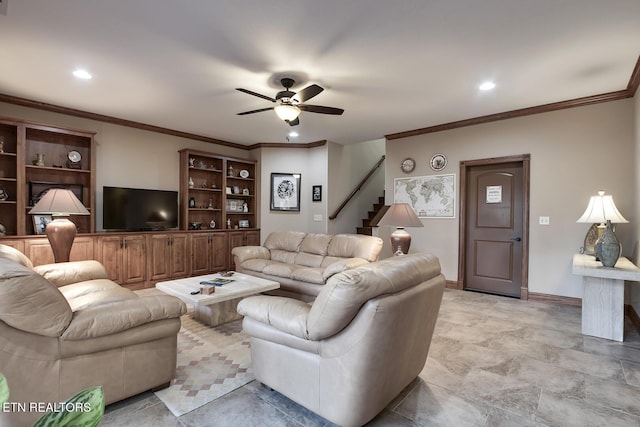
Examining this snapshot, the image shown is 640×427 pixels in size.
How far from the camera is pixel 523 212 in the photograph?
448cm

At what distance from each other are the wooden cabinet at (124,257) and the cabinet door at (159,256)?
0.34 feet

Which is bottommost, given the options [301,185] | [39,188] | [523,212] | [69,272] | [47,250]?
[69,272]

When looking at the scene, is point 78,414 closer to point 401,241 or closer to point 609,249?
point 401,241

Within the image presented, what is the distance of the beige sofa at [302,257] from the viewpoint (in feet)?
13.4

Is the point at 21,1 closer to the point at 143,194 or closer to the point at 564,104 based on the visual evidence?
the point at 143,194

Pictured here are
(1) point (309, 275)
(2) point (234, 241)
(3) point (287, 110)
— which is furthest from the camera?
(2) point (234, 241)

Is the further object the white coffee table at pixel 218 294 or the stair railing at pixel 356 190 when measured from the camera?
the stair railing at pixel 356 190

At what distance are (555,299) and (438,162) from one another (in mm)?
2503

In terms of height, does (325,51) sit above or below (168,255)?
above

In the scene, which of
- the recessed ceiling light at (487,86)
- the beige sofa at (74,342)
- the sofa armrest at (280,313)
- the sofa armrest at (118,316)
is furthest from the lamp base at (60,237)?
the recessed ceiling light at (487,86)

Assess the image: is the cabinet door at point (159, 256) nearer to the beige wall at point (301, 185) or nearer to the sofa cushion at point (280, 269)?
the sofa cushion at point (280, 269)

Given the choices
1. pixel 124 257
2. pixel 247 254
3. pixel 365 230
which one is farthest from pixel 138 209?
pixel 365 230

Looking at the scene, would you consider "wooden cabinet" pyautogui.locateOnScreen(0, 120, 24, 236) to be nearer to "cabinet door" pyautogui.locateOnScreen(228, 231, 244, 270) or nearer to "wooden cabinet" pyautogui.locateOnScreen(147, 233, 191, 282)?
"wooden cabinet" pyautogui.locateOnScreen(147, 233, 191, 282)

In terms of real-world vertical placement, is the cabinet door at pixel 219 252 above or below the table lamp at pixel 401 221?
below
